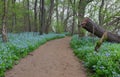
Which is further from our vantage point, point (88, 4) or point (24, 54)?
point (88, 4)

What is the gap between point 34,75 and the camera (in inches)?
275

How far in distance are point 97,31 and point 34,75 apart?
7.87 metres

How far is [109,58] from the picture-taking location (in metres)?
7.52

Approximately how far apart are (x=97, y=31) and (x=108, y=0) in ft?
42.7

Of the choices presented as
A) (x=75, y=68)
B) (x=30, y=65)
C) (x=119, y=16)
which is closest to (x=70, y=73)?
(x=75, y=68)

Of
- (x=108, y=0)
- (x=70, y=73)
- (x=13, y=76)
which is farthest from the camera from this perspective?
(x=108, y=0)

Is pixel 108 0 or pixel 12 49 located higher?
pixel 108 0

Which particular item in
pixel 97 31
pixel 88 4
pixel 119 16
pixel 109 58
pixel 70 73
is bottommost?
pixel 70 73

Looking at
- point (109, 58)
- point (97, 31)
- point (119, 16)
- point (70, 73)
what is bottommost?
point (70, 73)

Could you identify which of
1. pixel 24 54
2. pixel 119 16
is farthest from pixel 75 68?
pixel 119 16

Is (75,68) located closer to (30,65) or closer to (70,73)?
(70,73)

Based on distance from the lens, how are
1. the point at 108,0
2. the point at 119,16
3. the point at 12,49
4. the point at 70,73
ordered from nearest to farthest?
the point at 70,73
the point at 12,49
the point at 119,16
the point at 108,0

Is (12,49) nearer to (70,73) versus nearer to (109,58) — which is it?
(70,73)

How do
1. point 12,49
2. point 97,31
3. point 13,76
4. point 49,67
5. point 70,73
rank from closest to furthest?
1. point 13,76
2. point 70,73
3. point 49,67
4. point 12,49
5. point 97,31
